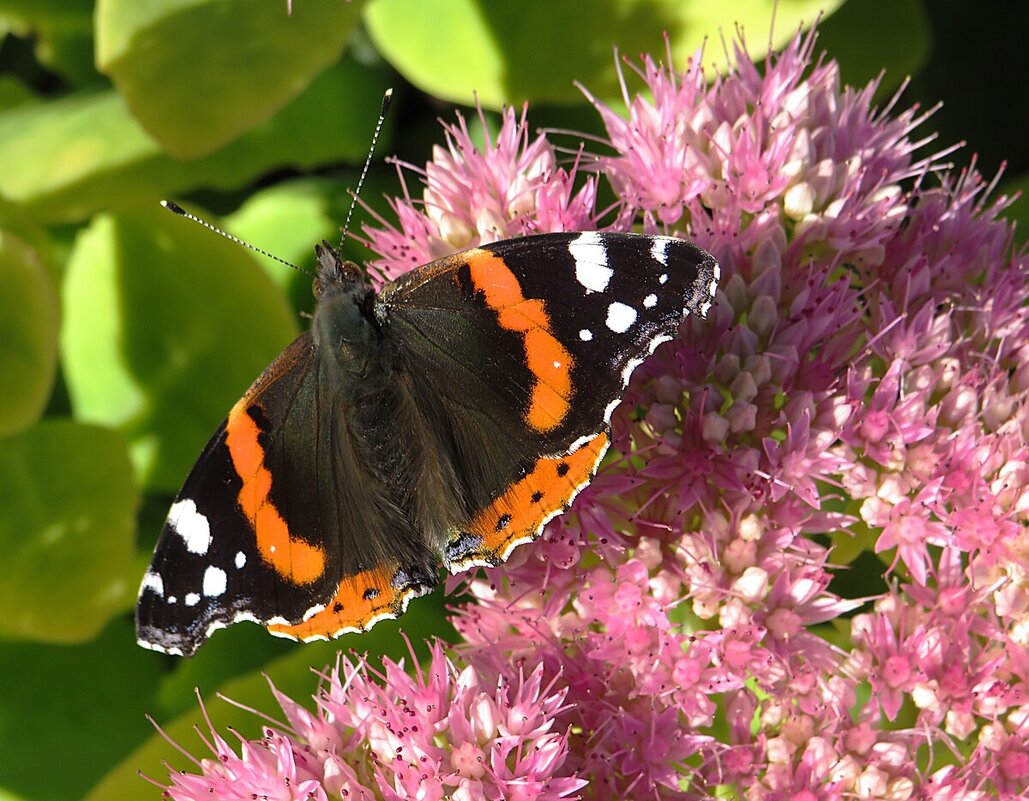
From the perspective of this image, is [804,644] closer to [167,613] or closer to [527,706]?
[527,706]

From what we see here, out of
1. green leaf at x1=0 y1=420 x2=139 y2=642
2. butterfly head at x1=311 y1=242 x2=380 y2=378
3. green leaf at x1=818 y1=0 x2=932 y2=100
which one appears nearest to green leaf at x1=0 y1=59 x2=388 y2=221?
green leaf at x1=0 y1=420 x2=139 y2=642

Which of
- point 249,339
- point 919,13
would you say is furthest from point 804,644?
point 919,13

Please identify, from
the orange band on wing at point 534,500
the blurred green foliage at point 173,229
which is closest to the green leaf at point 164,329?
the blurred green foliage at point 173,229

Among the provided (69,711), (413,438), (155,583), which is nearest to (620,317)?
(413,438)

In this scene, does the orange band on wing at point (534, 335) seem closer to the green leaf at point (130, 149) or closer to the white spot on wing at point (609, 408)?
the white spot on wing at point (609, 408)

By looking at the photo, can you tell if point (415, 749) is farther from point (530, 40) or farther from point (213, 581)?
point (530, 40)

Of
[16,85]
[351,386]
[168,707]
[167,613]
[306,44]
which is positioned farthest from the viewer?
[16,85]
